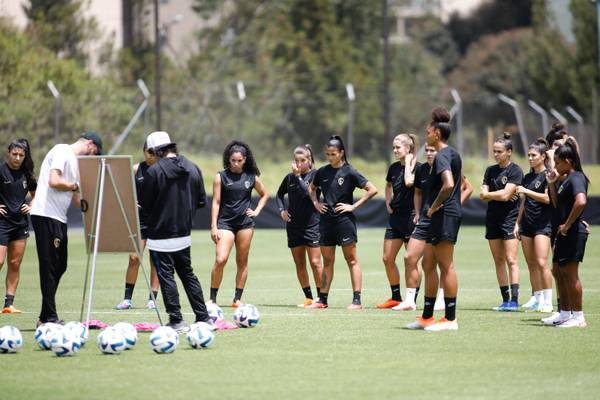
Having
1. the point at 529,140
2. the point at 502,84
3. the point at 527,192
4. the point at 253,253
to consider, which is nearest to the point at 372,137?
the point at 529,140

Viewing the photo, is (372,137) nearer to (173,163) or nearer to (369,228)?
(369,228)

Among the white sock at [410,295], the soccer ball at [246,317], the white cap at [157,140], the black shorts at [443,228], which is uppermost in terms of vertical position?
the white cap at [157,140]

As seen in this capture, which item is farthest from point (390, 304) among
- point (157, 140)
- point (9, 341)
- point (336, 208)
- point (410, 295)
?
point (9, 341)

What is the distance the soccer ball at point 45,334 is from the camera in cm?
1100

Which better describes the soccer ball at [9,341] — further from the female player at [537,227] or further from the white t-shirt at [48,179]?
the female player at [537,227]

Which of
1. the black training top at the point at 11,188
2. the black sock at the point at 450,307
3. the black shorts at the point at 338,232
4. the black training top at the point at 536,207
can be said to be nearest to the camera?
the black sock at the point at 450,307

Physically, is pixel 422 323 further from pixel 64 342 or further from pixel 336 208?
pixel 64 342

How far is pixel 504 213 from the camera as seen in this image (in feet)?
49.9

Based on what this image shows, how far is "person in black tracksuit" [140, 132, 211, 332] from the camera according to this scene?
12.1 meters

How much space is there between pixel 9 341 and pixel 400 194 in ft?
20.6

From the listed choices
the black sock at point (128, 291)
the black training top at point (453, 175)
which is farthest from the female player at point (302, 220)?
the black training top at point (453, 175)

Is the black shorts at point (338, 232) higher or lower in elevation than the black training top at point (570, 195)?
lower

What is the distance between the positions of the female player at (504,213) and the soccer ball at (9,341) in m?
6.43

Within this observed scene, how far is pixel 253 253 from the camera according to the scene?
2719cm
